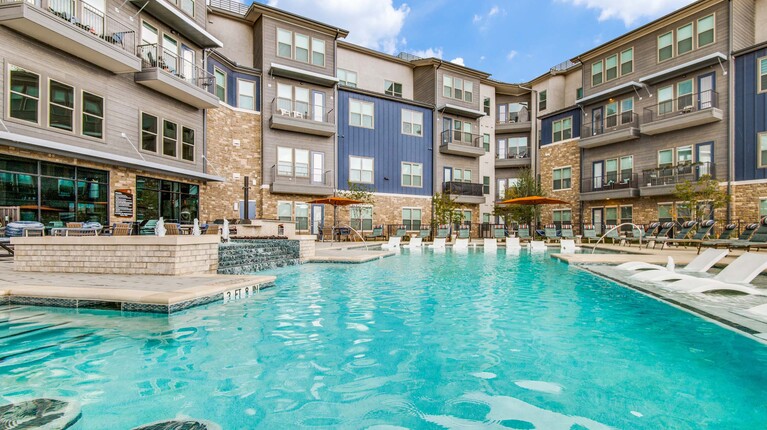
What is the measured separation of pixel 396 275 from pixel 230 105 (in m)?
14.3

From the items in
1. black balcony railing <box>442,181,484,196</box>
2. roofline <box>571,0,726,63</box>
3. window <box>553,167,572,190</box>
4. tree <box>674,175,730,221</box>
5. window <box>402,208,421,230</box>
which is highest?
roofline <box>571,0,726,63</box>

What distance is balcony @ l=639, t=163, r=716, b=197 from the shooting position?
18.8 meters

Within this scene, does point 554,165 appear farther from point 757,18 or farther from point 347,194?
point 347,194

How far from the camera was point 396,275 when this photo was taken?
931cm

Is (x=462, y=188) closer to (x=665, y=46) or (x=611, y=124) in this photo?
(x=611, y=124)

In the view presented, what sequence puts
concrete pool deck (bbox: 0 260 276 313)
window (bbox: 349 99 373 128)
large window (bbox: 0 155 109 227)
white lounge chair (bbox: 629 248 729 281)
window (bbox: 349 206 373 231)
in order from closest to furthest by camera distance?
concrete pool deck (bbox: 0 260 276 313)
white lounge chair (bbox: 629 248 729 281)
large window (bbox: 0 155 109 227)
window (bbox: 349 206 373 231)
window (bbox: 349 99 373 128)

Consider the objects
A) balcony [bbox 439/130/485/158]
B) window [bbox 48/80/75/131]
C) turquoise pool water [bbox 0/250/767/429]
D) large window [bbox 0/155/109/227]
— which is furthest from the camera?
balcony [bbox 439/130/485/158]

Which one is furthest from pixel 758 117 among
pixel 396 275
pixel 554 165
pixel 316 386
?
pixel 316 386

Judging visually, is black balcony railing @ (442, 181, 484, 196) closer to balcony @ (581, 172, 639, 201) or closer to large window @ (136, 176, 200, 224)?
balcony @ (581, 172, 639, 201)

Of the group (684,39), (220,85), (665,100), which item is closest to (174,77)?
(220,85)

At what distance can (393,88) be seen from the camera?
25922 millimetres

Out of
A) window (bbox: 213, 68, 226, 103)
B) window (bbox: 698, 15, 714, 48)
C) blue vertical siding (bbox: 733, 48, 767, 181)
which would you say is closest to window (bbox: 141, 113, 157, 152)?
window (bbox: 213, 68, 226, 103)

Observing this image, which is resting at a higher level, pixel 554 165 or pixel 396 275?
pixel 554 165

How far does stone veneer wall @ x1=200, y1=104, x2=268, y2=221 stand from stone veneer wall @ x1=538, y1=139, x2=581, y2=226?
18.7 meters
